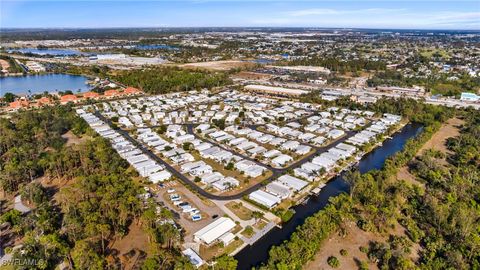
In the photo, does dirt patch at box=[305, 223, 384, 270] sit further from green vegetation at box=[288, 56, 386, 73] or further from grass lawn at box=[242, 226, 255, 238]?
green vegetation at box=[288, 56, 386, 73]

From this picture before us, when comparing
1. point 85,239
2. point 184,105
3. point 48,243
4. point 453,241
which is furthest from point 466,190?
point 184,105

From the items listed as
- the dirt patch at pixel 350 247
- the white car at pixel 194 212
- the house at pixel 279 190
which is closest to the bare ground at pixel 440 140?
the dirt patch at pixel 350 247

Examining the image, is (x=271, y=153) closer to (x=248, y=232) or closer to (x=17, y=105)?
(x=248, y=232)

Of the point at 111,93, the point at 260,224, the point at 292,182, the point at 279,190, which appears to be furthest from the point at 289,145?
the point at 111,93

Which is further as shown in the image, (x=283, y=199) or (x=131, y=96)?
(x=131, y=96)

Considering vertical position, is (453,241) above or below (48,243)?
below

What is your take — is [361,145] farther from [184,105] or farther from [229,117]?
[184,105]

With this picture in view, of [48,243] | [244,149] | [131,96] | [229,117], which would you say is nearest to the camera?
[48,243]
